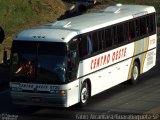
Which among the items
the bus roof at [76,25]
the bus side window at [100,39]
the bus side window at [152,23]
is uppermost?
the bus roof at [76,25]

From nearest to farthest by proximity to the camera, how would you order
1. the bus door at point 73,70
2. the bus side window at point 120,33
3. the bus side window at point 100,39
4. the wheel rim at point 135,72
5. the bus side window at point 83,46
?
1. the bus door at point 73,70
2. the bus side window at point 83,46
3. the bus side window at point 100,39
4. the bus side window at point 120,33
5. the wheel rim at point 135,72

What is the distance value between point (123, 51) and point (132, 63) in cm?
115

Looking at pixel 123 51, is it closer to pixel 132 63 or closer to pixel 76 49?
pixel 132 63

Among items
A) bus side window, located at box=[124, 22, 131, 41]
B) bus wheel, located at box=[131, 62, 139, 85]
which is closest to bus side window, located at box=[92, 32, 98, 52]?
bus side window, located at box=[124, 22, 131, 41]

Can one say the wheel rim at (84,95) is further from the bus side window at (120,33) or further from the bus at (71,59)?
the bus side window at (120,33)

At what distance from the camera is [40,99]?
66.0 ft

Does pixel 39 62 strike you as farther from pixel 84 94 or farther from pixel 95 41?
pixel 95 41

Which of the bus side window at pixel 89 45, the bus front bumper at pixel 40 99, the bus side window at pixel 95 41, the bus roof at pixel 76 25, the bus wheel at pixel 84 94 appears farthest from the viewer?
the bus side window at pixel 95 41

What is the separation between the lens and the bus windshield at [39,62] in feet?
65.8

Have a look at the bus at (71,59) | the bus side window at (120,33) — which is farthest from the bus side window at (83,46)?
the bus side window at (120,33)

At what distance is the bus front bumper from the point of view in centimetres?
2000

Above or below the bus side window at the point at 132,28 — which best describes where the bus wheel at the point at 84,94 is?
below

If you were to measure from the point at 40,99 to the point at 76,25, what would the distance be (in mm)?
3120

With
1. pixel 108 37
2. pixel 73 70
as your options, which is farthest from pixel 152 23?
pixel 73 70
